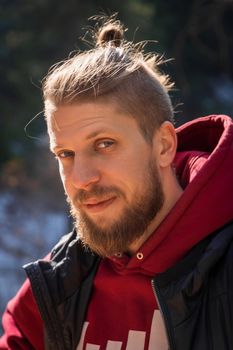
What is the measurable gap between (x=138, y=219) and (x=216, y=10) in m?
3.61

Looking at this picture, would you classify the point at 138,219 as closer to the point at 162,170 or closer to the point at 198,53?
the point at 162,170

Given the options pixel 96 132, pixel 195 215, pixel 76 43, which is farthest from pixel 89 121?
pixel 76 43

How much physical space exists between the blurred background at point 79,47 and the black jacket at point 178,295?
8.91 feet

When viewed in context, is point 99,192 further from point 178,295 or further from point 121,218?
point 178,295

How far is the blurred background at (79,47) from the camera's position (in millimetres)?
4984

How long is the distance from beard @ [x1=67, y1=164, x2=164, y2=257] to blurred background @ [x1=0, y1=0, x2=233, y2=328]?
2781 millimetres

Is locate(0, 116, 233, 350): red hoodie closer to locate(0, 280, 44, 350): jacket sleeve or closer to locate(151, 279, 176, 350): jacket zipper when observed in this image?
locate(151, 279, 176, 350): jacket zipper

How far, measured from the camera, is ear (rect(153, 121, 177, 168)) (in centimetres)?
212

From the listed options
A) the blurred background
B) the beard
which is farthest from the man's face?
the blurred background

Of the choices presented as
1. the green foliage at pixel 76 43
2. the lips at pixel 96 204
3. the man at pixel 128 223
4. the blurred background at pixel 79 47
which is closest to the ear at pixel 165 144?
the man at pixel 128 223

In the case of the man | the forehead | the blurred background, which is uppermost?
the blurred background

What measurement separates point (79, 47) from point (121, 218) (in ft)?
9.88

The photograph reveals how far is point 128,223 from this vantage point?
2020mm

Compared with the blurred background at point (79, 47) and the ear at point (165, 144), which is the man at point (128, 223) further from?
the blurred background at point (79, 47)
